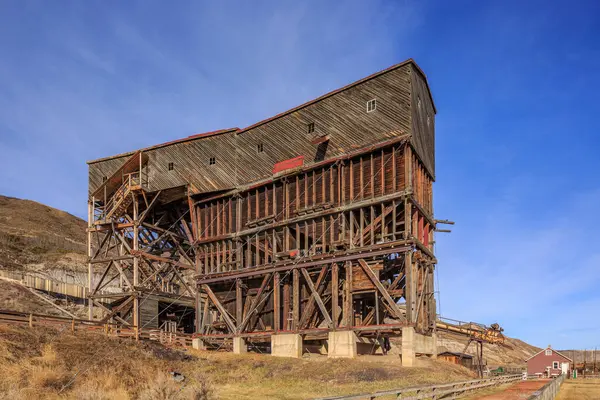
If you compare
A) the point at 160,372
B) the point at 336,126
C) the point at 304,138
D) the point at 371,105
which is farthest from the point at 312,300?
the point at 160,372

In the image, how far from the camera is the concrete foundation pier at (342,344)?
34.9 meters

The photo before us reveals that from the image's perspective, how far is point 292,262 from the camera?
130 ft

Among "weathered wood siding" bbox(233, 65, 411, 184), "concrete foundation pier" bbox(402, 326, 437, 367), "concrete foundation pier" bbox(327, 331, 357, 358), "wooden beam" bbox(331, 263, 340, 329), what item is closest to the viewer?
"concrete foundation pier" bbox(402, 326, 437, 367)

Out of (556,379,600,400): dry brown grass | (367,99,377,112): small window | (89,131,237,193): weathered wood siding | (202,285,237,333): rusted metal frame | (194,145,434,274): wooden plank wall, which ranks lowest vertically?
(556,379,600,400): dry brown grass

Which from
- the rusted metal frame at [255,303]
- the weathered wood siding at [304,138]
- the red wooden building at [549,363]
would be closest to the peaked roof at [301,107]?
the weathered wood siding at [304,138]

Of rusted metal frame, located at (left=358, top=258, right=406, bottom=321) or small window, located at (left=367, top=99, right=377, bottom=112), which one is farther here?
small window, located at (left=367, top=99, right=377, bottom=112)

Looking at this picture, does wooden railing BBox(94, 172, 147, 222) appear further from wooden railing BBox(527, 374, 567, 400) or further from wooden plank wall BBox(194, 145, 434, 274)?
wooden railing BBox(527, 374, 567, 400)

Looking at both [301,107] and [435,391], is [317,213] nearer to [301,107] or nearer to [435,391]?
[301,107]

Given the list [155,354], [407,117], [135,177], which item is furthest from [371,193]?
[135,177]

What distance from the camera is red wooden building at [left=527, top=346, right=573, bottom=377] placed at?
70625 millimetres

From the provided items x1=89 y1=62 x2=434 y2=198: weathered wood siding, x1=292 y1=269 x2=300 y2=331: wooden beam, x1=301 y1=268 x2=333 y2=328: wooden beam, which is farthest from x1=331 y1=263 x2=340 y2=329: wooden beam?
x1=89 y1=62 x2=434 y2=198: weathered wood siding

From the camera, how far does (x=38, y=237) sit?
73125mm

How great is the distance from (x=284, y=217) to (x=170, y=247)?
17987 mm

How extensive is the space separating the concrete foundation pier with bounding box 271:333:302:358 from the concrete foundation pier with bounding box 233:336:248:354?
359 centimetres
